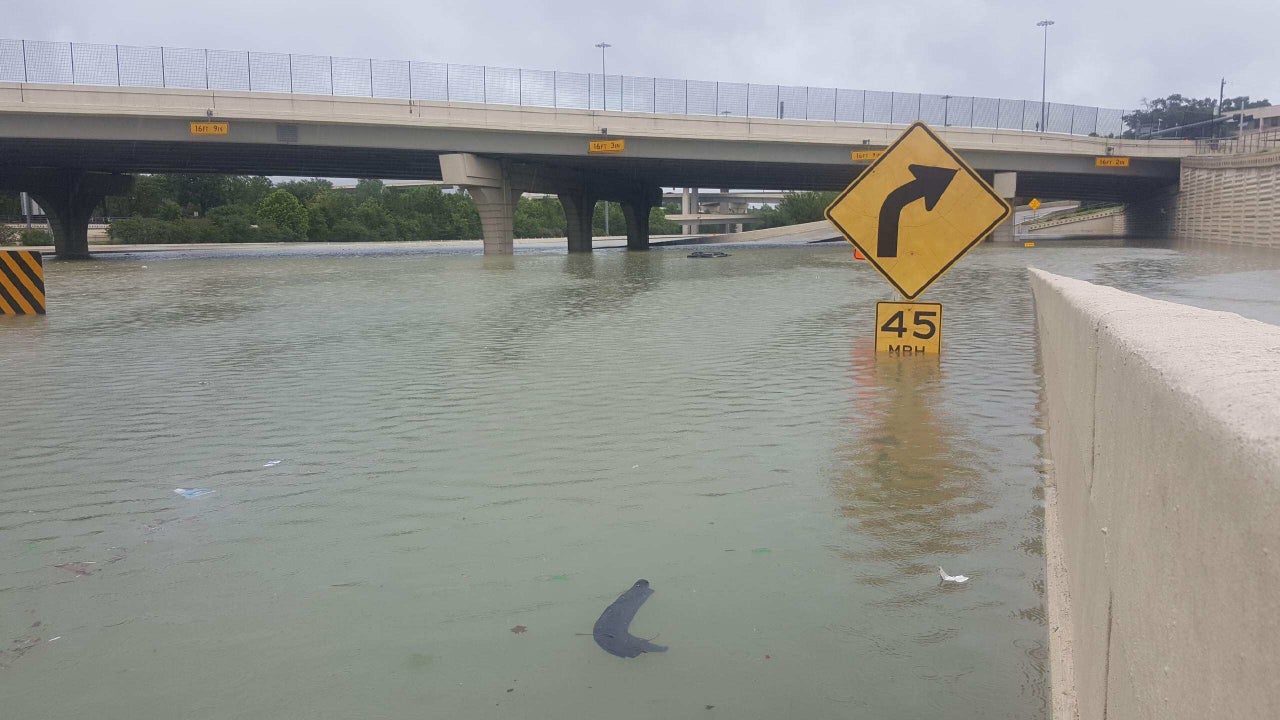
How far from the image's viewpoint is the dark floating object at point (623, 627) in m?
4.31

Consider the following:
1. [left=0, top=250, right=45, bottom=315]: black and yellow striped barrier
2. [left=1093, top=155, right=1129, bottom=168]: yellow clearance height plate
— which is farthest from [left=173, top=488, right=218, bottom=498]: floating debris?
[left=1093, top=155, right=1129, bottom=168]: yellow clearance height plate

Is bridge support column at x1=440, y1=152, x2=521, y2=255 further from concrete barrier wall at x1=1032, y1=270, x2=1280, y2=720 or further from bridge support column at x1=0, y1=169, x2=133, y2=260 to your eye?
concrete barrier wall at x1=1032, y1=270, x2=1280, y2=720

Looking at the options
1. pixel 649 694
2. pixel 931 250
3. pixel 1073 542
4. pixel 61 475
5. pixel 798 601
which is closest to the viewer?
pixel 649 694

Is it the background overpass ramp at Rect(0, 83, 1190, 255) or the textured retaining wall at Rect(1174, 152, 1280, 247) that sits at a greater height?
the background overpass ramp at Rect(0, 83, 1190, 255)

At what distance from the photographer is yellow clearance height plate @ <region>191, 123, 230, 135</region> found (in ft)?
150

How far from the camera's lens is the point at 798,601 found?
4820mm

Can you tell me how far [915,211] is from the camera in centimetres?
1205

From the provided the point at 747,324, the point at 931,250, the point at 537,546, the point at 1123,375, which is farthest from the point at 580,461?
the point at 747,324

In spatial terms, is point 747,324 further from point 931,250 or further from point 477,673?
point 477,673

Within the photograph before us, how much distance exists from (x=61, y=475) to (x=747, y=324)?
11.7m

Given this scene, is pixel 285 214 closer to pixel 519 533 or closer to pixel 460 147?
pixel 460 147

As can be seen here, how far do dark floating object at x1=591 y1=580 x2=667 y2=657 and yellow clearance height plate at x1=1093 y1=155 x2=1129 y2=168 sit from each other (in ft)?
205

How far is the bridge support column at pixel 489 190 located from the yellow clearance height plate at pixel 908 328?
136 feet

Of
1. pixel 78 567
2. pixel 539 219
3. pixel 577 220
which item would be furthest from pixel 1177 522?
pixel 539 219
